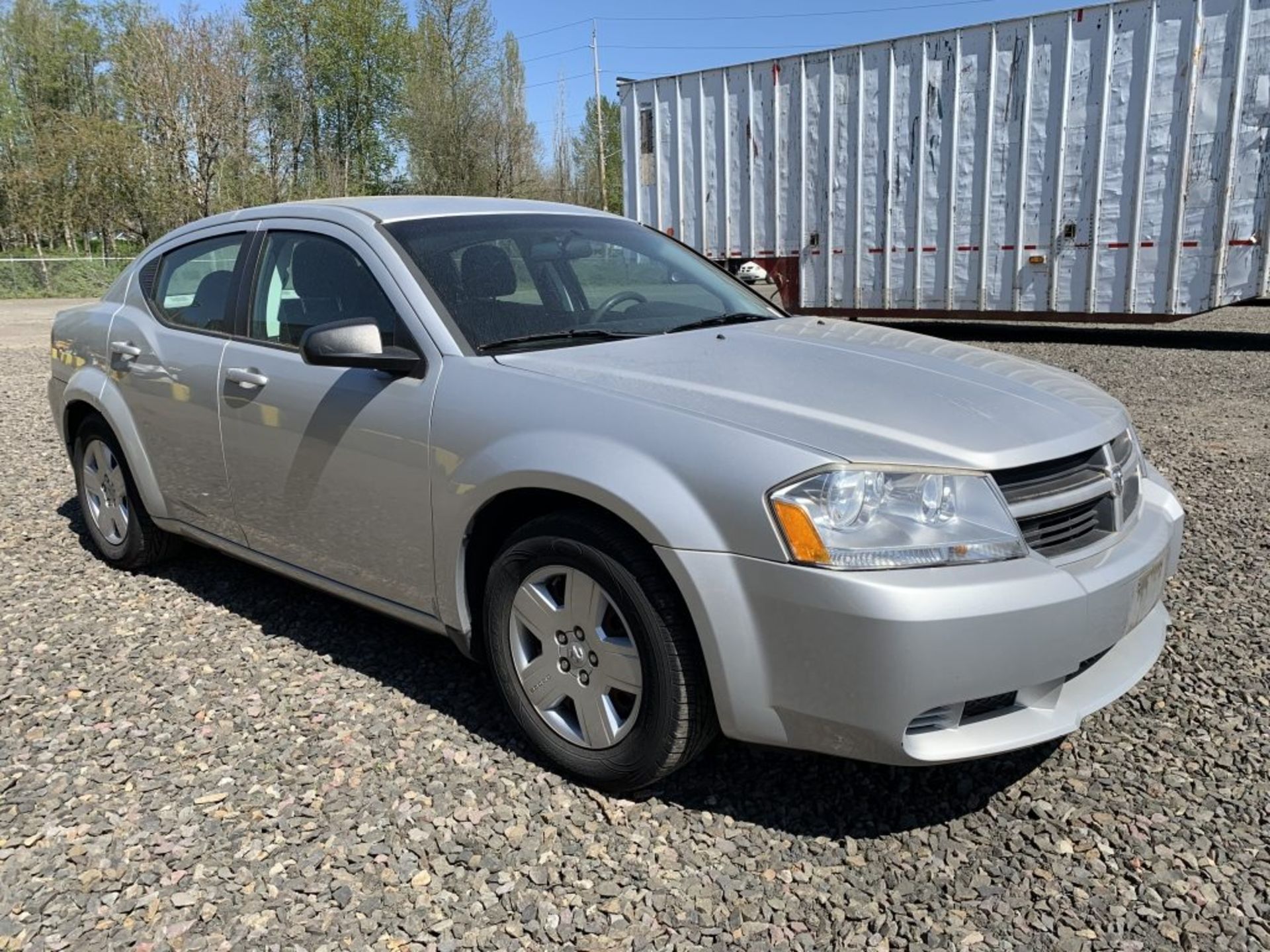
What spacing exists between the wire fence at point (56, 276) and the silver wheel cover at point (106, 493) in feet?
95.1

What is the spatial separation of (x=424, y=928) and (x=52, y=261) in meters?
34.1

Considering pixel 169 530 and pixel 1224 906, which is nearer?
pixel 1224 906

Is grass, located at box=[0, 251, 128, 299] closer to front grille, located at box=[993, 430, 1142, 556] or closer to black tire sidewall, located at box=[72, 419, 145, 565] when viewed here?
black tire sidewall, located at box=[72, 419, 145, 565]

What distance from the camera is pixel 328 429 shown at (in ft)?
10.8

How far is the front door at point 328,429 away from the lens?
311 centimetres

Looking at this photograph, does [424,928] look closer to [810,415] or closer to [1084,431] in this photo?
[810,415]

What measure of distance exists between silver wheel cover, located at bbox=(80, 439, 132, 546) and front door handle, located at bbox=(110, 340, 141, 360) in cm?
50

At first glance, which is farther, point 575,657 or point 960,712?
point 575,657

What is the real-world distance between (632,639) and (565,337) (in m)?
1.10

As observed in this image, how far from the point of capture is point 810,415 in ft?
8.19

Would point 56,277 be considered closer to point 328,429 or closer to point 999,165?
point 999,165

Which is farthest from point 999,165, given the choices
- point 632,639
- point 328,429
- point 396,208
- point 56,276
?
point 56,276

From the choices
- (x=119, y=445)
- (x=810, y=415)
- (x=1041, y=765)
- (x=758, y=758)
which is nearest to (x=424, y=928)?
(x=758, y=758)

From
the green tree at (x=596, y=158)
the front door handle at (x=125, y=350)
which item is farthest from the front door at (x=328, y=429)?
the green tree at (x=596, y=158)
